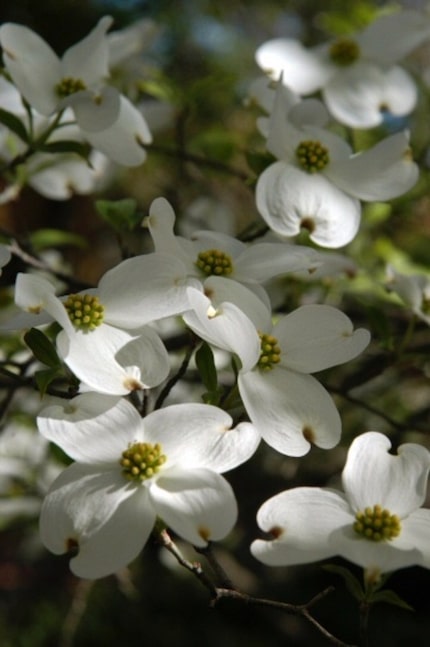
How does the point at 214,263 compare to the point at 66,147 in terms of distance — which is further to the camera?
the point at 66,147

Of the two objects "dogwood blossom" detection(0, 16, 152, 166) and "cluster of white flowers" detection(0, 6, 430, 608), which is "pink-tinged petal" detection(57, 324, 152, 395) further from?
"dogwood blossom" detection(0, 16, 152, 166)

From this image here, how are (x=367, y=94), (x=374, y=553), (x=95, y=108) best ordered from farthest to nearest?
(x=367, y=94) < (x=95, y=108) < (x=374, y=553)

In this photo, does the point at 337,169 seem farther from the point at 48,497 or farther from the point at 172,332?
the point at 172,332

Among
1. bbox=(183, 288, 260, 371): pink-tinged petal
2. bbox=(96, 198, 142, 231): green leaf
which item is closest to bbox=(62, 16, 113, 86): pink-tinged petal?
bbox=(96, 198, 142, 231): green leaf

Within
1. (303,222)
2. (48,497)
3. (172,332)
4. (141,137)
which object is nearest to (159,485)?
(48,497)

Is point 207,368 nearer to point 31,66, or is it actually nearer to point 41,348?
point 41,348

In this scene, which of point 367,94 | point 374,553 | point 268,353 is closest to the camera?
point 374,553

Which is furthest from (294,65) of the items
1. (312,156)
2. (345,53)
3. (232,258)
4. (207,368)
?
(207,368)

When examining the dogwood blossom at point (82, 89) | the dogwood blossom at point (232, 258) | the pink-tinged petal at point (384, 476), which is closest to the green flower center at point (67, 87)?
the dogwood blossom at point (82, 89)
